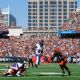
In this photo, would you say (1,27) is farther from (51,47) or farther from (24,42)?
(51,47)

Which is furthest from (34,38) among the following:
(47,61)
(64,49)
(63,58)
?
(63,58)

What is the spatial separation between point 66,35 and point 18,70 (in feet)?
129

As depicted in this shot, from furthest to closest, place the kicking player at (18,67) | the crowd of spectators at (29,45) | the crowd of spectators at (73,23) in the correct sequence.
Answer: the crowd of spectators at (73,23) → the crowd of spectators at (29,45) → the kicking player at (18,67)

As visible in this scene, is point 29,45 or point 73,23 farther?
point 73,23

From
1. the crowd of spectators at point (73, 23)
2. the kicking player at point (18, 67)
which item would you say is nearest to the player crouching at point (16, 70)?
the kicking player at point (18, 67)

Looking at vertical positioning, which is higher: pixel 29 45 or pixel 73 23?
pixel 73 23

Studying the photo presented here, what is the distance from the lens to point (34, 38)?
58.2m

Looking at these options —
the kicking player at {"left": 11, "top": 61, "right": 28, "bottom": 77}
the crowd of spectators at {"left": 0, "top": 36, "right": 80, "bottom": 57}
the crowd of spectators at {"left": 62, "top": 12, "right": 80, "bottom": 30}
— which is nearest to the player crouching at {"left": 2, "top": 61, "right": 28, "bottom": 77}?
the kicking player at {"left": 11, "top": 61, "right": 28, "bottom": 77}

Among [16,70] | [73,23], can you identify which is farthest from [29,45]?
[16,70]

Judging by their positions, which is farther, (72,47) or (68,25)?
(68,25)

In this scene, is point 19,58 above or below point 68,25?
below

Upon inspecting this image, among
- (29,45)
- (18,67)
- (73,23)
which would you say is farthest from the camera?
(73,23)

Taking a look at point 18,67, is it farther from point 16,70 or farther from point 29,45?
point 29,45

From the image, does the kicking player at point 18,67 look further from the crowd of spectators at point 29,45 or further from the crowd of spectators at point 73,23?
the crowd of spectators at point 73,23
